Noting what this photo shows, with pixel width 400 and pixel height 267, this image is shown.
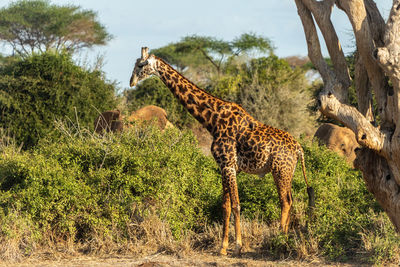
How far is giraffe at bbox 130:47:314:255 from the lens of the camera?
7531 mm

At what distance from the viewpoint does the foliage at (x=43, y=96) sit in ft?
52.1

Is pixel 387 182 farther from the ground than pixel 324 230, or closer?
farther from the ground

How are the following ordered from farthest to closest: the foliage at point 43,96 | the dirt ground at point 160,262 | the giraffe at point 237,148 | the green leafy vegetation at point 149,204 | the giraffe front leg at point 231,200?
the foliage at point 43,96, the giraffe at point 237,148, the giraffe front leg at point 231,200, the green leafy vegetation at point 149,204, the dirt ground at point 160,262

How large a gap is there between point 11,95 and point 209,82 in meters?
10.3

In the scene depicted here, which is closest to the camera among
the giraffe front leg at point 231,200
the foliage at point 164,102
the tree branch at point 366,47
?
the tree branch at point 366,47

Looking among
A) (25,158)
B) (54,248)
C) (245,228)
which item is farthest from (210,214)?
(25,158)

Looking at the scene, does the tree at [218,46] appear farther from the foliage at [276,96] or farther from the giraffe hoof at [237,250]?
the giraffe hoof at [237,250]

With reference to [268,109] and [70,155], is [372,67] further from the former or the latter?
[268,109]

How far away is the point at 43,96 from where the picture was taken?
16250mm

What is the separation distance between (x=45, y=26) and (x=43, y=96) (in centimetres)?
1694

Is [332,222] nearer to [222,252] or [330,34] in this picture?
[222,252]

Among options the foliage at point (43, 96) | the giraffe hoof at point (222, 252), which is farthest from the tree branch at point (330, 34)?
the foliage at point (43, 96)

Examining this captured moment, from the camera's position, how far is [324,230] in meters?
7.32

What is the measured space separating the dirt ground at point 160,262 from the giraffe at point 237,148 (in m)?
0.27
